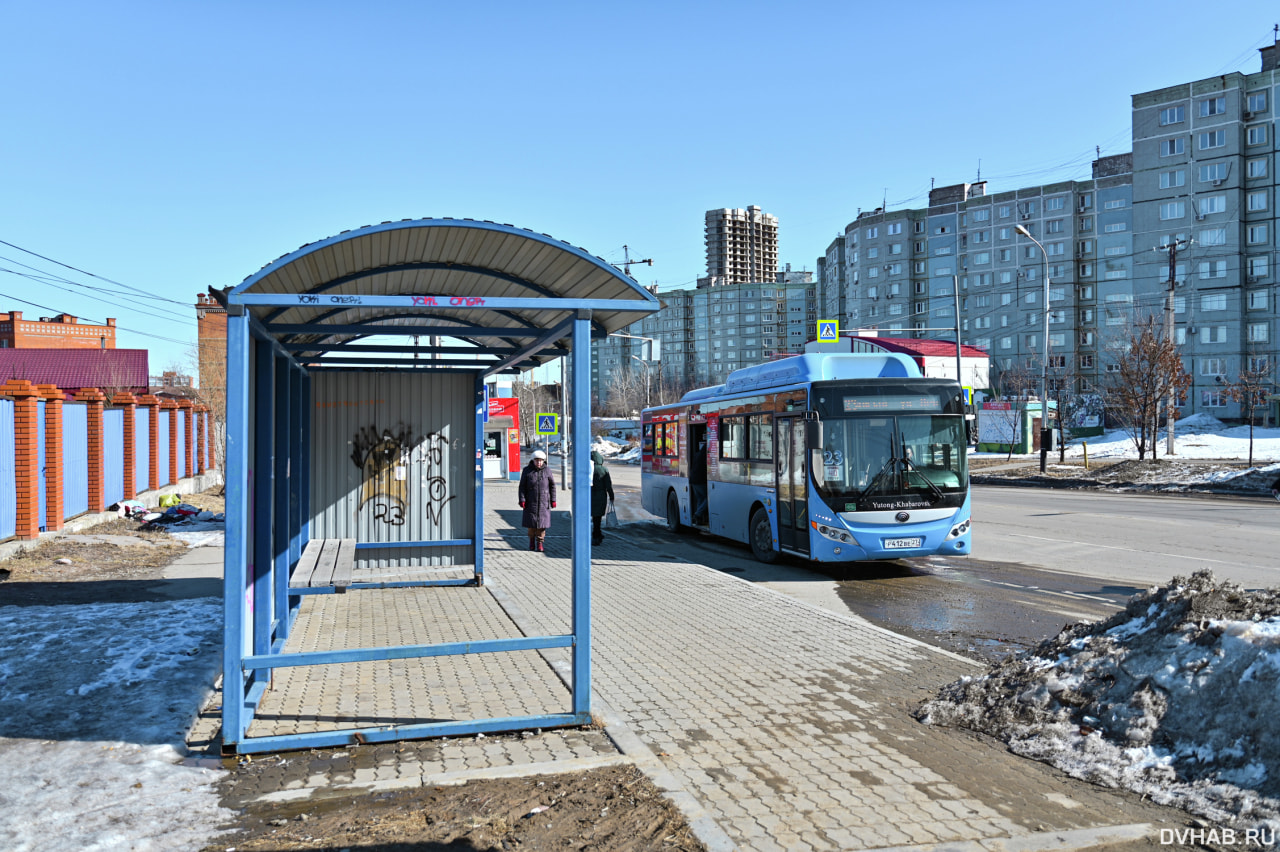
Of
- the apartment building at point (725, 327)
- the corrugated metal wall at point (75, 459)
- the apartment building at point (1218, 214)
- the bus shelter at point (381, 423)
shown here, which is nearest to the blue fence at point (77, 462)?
the corrugated metal wall at point (75, 459)

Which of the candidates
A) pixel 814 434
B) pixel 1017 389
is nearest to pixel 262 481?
pixel 814 434

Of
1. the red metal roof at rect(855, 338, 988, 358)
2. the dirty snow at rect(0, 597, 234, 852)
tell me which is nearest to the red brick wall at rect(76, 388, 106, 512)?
the dirty snow at rect(0, 597, 234, 852)

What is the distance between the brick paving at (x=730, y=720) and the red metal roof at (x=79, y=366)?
50105mm

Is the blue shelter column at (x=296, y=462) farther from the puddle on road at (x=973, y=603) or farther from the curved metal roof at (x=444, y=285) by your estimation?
the puddle on road at (x=973, y=603)

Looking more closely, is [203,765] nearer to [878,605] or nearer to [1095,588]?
[878,605]

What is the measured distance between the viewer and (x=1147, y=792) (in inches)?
178

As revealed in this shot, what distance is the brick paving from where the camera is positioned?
4273 mm

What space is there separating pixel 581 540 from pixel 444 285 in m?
2.47

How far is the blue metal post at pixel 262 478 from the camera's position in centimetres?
641

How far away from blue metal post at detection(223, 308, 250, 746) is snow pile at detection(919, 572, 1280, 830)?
403cm

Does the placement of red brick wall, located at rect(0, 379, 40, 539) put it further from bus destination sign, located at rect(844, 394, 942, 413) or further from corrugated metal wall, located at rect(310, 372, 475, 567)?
bus destination sign, located at rect(844, 394, 942, 413)

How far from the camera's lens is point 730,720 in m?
5.77

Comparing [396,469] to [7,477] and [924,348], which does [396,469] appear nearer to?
[7,477]

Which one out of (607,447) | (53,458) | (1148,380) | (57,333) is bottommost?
(607,447)
